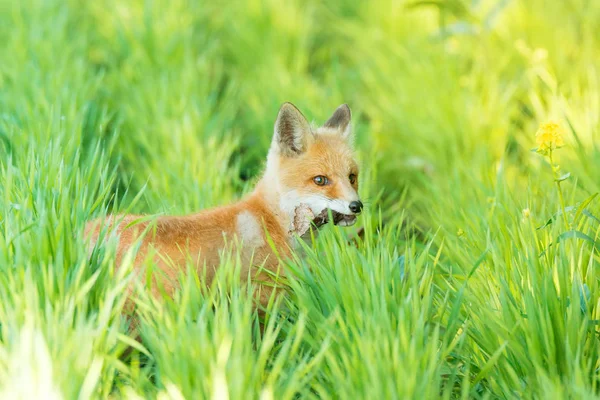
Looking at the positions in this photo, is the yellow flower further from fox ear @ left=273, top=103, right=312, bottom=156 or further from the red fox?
fox ear @ left=273, top=103, right=312, bottom=156

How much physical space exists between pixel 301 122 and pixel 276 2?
4.48 metres

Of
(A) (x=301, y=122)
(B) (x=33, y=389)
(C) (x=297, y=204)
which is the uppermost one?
(A) (x=301, y=122)

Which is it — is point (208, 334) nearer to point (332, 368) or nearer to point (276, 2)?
point (332, 368)

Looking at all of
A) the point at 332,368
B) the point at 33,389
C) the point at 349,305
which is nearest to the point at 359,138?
the point at 349,305

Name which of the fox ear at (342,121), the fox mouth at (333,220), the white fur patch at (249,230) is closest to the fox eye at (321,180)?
the fox mouth at (333,220)

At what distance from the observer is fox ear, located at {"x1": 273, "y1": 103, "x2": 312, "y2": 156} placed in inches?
161

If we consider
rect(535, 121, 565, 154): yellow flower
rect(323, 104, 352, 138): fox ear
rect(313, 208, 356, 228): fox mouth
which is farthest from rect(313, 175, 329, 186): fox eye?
rect(535, 121, 565, 154): yellow flower

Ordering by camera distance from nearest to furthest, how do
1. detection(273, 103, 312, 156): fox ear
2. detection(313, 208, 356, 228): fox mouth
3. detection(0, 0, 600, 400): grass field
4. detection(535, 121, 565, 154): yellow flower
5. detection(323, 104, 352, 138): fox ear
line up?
detection(0, 0, 600, 400): grass field < detection(535, 121, 565, 154): yellow flower < detection(313, 208, 356, 228): fox mouth < detection(273, 103, 312, 156): fox ear < detection(323, 104, 352, 138): fox ear

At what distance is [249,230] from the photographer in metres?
3.71

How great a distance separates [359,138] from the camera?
6.21 meters

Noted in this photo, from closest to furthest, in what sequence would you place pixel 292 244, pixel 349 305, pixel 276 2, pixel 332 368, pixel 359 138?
pixel 332 368
pixel 349 305
pixel 292 244
pixel 359 138
pixel 276 2

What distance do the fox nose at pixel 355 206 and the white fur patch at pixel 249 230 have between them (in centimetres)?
43

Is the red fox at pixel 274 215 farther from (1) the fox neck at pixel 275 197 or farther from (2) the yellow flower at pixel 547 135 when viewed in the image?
(2) the yellow flower at pixel 547 135

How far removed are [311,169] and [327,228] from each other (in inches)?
16.3
